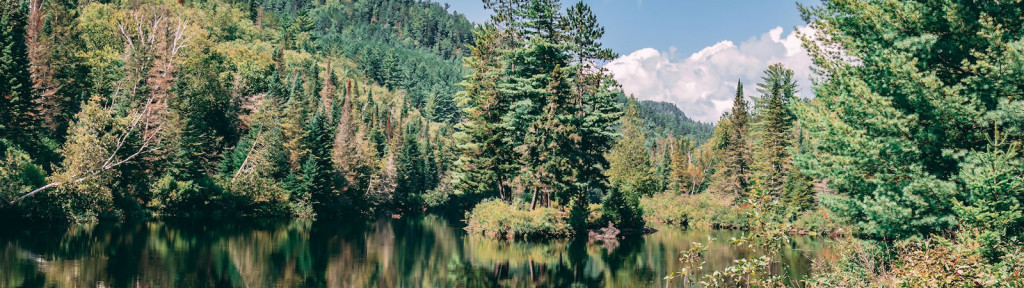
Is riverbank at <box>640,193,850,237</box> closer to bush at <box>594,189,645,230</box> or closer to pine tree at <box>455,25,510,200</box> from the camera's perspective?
bush at <box>594,189,645,230</box>

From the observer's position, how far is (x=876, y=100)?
602 inches

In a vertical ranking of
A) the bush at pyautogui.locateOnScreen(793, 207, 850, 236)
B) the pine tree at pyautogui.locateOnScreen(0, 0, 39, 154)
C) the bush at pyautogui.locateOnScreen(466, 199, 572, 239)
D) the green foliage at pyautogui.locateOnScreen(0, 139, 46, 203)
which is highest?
the pine tree at pyautogui.locateOnScreen(0, 0, 39, 154)

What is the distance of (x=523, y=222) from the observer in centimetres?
4200

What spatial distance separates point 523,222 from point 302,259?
1741 centimetres

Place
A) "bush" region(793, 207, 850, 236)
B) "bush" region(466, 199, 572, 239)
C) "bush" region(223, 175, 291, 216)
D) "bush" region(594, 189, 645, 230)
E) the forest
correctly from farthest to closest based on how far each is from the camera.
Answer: "bush" region(793, 207, 850, 236) → "bush" region(223, 175, 291, 216) → "bush" region(594, 189, 645, 230) → "bush" region(466, 199, 572, 239) → the forest

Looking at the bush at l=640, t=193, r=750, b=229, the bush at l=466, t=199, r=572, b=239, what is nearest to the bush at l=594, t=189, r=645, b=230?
the bush at l=466, t=199, r=572, b=239

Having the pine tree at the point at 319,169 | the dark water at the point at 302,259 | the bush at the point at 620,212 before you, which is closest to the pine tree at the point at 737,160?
the bush at the point at 620,212

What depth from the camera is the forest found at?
564 inches

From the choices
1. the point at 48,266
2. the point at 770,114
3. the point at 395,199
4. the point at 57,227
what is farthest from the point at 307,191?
the point at 770,114

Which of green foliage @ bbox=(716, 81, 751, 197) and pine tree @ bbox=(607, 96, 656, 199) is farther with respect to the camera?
pine tree @ bbox=(607, 96, 656, 199)

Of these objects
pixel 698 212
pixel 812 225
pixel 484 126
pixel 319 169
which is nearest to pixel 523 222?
pixel 484 126

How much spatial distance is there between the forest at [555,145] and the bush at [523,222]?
0.15 m

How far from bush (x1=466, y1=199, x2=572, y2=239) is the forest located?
0.15 metres

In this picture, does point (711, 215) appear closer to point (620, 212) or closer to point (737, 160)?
point (737, 160)
